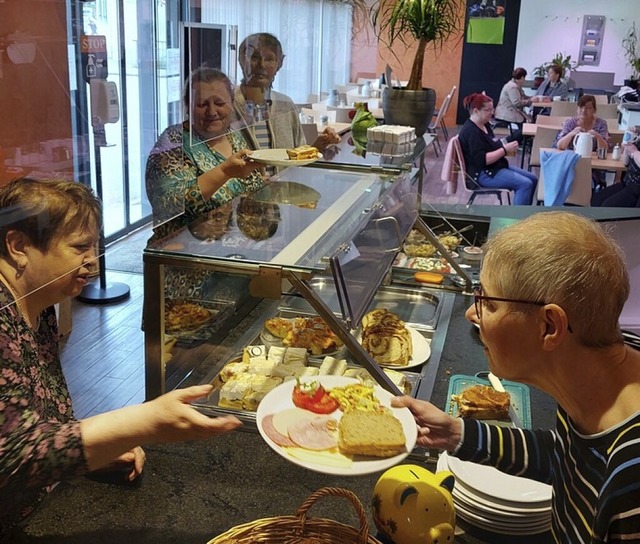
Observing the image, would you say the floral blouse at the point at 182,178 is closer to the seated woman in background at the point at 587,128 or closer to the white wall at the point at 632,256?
the white wall at the point at 632,256

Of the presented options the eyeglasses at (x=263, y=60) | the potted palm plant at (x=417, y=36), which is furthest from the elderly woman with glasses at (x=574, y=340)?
the potted palm plant at (x=417, y=36)

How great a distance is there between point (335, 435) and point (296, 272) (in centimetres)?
38

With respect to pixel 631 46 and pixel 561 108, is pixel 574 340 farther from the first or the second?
pixel 631 46

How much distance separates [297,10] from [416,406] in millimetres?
2757

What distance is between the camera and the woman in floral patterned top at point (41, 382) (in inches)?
38.7

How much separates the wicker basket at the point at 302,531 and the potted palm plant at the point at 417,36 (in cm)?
209

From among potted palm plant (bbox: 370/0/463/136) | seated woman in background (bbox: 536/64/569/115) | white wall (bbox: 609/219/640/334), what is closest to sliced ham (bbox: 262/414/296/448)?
potted palm plant (bbox: 370/0/463/136)

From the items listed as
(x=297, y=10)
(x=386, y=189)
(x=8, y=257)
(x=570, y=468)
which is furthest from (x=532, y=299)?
(x=297, y=10)

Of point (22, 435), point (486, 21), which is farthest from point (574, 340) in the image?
point (486, 21)

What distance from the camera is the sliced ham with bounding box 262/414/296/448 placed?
1.18 metres

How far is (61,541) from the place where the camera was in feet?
4.04

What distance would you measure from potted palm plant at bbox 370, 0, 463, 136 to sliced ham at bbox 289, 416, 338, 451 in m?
1.96

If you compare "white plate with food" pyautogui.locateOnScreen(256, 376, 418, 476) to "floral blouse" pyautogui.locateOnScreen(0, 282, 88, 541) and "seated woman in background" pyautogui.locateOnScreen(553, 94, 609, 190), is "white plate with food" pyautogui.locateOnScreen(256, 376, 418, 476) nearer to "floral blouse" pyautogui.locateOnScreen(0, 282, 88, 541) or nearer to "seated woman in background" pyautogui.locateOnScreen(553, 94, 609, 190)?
"floral blouse" pyautogui.locateOnScreen(0, 282, 88, 541)

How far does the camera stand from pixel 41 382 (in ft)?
4.05
